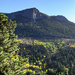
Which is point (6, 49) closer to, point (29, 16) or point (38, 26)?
point (38, 26)

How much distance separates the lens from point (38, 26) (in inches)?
5906

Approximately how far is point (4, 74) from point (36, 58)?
63.2m

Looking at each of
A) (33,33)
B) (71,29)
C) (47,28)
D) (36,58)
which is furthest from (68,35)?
(36,58)

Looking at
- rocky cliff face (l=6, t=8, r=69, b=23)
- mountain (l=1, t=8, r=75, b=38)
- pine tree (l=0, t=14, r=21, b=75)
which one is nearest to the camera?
pine tree (l=0, t=14, r=21, b=75)

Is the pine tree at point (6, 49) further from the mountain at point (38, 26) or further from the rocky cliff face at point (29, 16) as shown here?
the rocky cliff face at point (29, 16)

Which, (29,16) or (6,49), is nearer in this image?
(6,49)

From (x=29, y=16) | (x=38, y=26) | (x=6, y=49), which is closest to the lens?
(x=6, y=49)

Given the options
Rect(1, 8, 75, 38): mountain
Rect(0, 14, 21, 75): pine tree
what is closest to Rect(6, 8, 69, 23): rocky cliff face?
Rect(1, 8, 75, 38): mountain

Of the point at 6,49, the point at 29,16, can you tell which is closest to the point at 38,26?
the point at 29,16

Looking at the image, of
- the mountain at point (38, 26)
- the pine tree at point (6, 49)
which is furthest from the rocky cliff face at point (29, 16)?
the pine tree at point (6, 49)

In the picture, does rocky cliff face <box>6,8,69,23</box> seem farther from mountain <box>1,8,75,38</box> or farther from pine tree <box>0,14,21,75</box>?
pine tree <box>0,14,21,75</box>

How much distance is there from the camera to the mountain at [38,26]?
135000 mm

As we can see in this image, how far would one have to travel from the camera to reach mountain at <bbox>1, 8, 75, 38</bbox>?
135 m

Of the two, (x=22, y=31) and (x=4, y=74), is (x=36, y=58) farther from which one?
(x=22, y=31)
